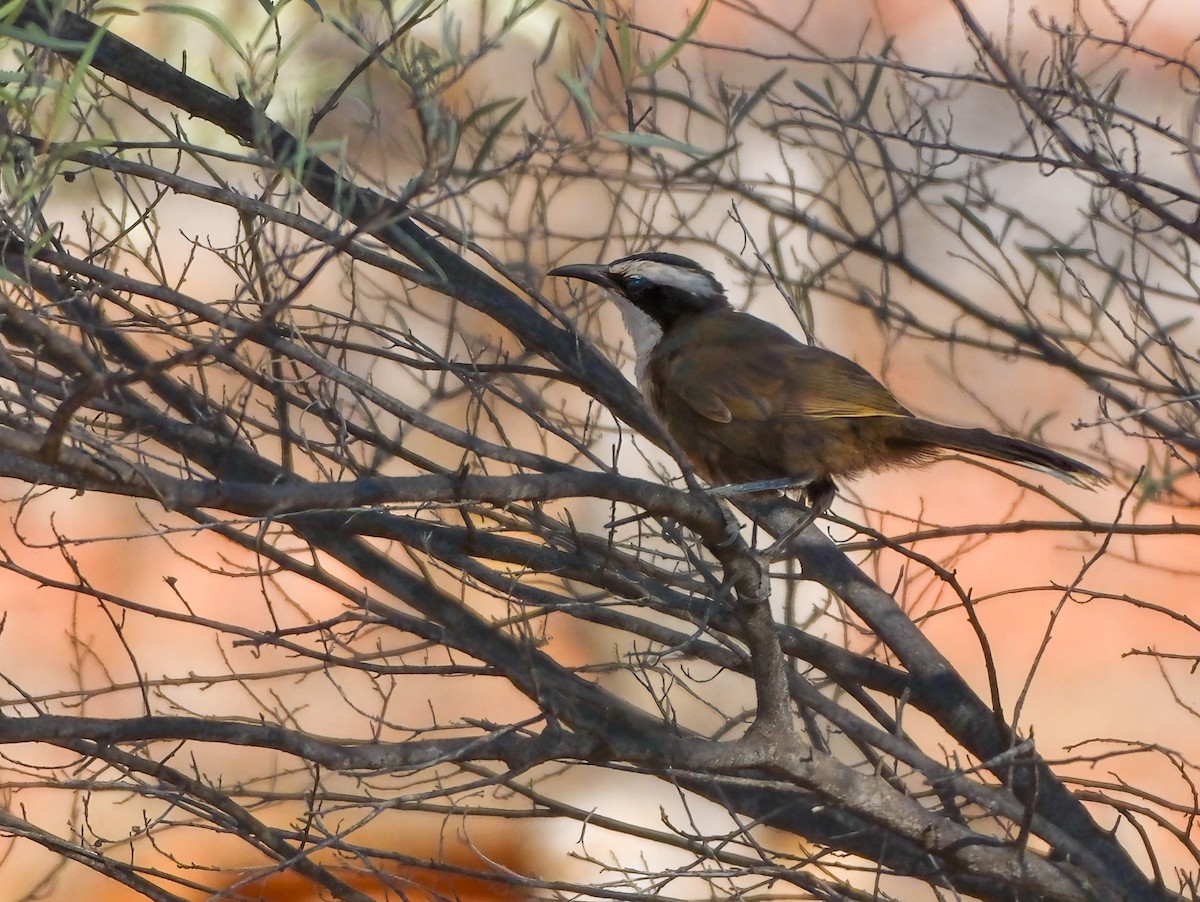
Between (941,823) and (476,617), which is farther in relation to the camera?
(476,617)

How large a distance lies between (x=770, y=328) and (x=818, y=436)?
598mm

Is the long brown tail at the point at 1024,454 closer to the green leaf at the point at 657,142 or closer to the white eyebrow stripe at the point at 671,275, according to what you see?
the white eyebrow stripe at the point at 671,275

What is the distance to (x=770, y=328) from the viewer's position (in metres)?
4.26

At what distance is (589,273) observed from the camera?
4098 millimetres

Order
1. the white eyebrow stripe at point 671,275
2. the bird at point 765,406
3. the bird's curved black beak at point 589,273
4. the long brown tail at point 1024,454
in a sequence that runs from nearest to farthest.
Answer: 1. the long brown tail at point 1024,454
2. the bird at point 765,406
3. the bird's curved black beak at point 589,273
4. the white eyebrow stripe at point 671,275

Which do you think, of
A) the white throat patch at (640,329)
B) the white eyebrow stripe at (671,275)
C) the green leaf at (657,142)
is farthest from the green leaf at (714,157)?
the white throat patch at (640,329)

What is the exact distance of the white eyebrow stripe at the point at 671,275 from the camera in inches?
166

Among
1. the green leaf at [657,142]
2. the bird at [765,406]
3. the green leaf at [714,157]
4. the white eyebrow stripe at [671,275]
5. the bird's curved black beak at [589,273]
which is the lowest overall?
the green leaf at [657,142]

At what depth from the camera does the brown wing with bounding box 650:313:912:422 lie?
3764mm

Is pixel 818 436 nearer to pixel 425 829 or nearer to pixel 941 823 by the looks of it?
pixel 941 823

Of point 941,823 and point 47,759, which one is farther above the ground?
point 47,759

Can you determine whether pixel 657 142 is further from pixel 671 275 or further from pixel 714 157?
pixel 671 275

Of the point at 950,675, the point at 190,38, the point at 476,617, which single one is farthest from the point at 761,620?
the point at 190,38

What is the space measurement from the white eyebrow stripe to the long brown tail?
1209 millimetres
